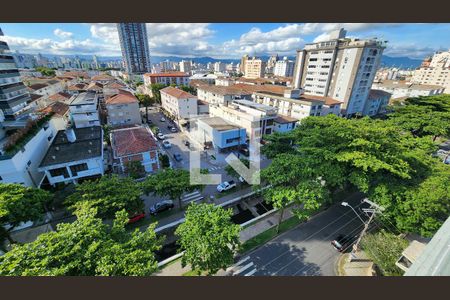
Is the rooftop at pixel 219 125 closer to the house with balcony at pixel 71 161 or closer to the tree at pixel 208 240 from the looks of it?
the house with balcony at pixel 71 161

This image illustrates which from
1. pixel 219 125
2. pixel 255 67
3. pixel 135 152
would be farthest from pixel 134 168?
pixel 255 67

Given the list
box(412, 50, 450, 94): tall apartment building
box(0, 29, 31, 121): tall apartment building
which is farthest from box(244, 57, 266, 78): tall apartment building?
box(0, 29, 31, 121): tall apartment building

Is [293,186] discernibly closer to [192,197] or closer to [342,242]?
[342,242]

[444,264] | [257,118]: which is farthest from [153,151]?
[444,264]

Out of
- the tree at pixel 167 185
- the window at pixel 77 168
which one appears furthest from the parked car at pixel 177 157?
the tree at pixel 167 185

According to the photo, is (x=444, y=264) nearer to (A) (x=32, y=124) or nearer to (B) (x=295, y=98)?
(A) (x=32, y=124)
